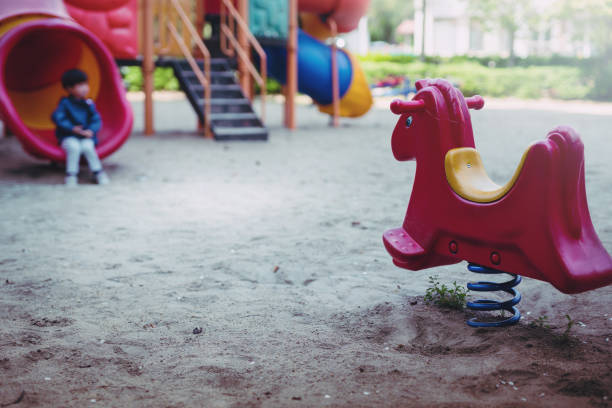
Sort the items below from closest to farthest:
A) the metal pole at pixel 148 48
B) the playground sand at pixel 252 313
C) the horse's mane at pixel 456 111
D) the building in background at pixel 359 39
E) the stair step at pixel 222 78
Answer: the playground sand at pixel 252 313
the horse's mane at pixel 456 111
the metal pole at pixel 148 48
the stair step at pixel 222 78
the building in background at pixel 359 39

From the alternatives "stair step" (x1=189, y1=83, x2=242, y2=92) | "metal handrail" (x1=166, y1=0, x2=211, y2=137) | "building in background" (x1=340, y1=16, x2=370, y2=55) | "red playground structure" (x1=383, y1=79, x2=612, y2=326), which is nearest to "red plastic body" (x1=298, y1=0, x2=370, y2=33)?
"stair step" (x1=189, y1=83, x2=242, y2=92)

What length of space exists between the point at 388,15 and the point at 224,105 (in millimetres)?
44690

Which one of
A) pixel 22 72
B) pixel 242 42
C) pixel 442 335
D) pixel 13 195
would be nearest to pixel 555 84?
pixel 242 42

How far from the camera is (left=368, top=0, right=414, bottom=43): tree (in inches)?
2080

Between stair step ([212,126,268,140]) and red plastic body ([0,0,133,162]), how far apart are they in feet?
8.06

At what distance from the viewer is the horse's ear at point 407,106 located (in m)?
3.64

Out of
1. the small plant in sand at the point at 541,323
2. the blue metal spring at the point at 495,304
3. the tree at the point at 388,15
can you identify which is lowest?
the small plant in sand at the point at 541,323

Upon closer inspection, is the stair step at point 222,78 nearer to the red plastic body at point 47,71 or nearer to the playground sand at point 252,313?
the red plastic body at point 47,71

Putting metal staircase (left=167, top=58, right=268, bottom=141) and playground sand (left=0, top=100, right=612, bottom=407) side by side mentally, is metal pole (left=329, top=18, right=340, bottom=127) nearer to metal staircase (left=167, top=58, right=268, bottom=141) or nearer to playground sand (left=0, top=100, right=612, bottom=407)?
metal staircase (left=167, top=58, right=268, bottom=141)

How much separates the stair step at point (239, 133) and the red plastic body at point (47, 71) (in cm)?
246

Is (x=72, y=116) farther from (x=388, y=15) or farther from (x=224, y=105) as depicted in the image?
(x=388, y=15)

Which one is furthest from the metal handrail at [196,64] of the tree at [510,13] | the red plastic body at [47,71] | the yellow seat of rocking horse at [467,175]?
Answer: the tree at [510,13]

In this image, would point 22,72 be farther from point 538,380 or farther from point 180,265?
point 538,380

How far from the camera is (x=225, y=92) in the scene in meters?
12.8
